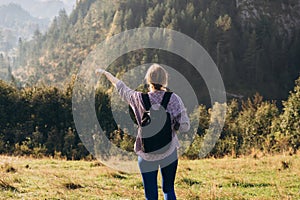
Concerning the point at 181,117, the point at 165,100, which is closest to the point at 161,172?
the point at 181,117

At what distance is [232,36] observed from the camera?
106m

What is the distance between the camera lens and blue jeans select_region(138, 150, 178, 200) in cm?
565

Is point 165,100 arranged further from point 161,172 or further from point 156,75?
point 161,172

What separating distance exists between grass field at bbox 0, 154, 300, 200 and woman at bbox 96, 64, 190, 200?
2867 millimetres

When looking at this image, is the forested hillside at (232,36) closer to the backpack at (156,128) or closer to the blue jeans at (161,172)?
the blue jeans at (161,172)

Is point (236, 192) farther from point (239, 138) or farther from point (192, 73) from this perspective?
point (192, 73)

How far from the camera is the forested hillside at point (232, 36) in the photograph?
320 feet

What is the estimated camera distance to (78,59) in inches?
5335

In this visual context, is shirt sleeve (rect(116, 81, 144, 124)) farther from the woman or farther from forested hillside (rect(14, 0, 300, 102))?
forested hillside (rect(14, 0, 300, 102))

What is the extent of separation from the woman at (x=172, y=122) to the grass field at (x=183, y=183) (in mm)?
2867

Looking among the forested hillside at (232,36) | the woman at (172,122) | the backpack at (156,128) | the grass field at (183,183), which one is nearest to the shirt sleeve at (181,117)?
the woman at (172,122)

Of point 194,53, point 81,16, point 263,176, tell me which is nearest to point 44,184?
point 263,176

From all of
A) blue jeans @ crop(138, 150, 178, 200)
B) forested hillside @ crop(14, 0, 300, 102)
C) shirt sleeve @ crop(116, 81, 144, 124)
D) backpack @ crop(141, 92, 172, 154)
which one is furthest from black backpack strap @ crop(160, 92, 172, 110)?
forested hillside @ crop(14, 0, 300, 102)

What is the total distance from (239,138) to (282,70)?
2688 inches
